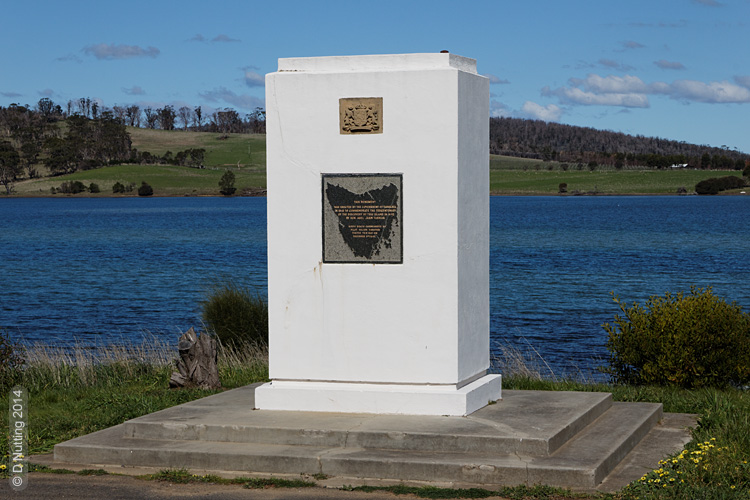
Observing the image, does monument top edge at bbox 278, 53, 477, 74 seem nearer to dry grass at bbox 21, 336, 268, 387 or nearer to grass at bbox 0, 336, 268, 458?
grass at bbox 0, 336, 268, 458

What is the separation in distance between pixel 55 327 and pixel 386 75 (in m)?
26.1

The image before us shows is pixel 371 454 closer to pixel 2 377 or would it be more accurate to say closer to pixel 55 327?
pixel 2 377

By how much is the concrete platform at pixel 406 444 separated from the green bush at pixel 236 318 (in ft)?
29.9

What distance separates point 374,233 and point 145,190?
144534 millimetres

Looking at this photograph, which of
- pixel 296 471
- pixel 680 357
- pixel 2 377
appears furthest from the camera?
pixel 2 377

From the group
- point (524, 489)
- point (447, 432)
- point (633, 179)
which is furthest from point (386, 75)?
point (633, 179)

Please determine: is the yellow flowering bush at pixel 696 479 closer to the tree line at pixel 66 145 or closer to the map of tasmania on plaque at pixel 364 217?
the map of tasmania on plaque at pixel 364 217

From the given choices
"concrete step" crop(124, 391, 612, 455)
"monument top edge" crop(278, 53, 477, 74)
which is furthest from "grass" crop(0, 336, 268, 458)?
"monument top edge" crop(278, 53, 477, 74)

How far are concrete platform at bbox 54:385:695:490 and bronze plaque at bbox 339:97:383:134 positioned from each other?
2.80m

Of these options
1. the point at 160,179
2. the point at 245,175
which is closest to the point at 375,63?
the point at 160,179

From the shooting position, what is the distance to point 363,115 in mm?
9305

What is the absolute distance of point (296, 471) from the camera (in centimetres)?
822

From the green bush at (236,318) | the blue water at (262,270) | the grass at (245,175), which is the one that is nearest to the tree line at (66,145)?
the grass at (245,175)

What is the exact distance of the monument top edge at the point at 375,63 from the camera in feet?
30.3
